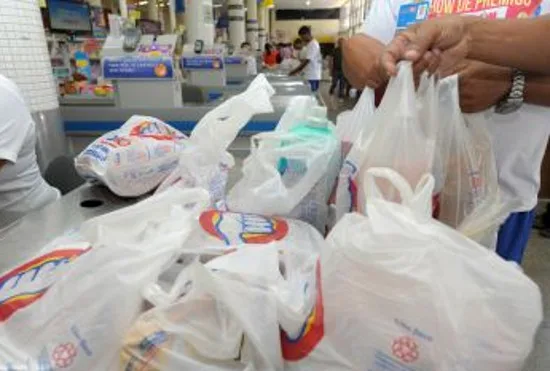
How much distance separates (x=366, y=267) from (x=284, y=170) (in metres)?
0.38

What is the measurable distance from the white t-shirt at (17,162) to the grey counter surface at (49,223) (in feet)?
0.95

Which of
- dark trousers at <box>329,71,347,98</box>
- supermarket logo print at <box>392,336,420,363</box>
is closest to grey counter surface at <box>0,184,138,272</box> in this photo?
supermarket logo print at <box>392,336,420,363</box>

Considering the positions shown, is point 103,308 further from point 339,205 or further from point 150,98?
point 150,98

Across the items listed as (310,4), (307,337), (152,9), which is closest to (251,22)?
(152,9)

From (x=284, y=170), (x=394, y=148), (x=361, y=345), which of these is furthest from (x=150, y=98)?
(x=361, y=345)

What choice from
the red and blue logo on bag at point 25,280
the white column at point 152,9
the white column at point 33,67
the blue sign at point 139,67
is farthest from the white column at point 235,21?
the red and blue logo on bag at point 25,280

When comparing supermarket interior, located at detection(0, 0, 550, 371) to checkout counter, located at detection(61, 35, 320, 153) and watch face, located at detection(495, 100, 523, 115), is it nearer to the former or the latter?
watch face, located at detection(495, 100, 523, 115)

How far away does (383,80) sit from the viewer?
2.36 ft

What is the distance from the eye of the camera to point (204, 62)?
191 inches

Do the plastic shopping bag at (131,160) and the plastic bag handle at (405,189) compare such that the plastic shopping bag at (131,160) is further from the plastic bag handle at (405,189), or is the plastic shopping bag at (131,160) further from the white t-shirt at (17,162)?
the plastic bag handle at (405,189)

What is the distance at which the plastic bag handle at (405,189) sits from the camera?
52 centimetres

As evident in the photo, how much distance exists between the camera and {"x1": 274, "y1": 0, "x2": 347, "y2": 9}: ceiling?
2225 centimetres

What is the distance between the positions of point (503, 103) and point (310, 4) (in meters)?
25.0

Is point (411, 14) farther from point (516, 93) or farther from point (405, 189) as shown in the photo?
point (405, 189)
